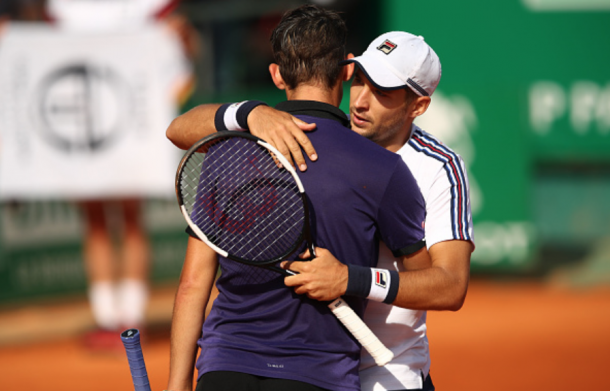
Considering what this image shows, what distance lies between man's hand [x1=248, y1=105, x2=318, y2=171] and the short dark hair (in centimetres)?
15

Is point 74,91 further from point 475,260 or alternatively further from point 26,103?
point 475,260

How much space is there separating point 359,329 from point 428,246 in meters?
0.41

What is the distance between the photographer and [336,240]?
7.30 feet

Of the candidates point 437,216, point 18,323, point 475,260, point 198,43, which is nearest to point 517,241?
point 475,260

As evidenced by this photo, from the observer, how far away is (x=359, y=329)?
7.25 ft

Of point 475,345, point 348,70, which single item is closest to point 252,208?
point 348,70

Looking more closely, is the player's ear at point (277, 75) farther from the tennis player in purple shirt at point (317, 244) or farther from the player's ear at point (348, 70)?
the player's ear at point (348, 70)

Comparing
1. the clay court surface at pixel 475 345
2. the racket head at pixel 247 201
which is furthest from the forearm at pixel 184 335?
the clay court surface at pixel 475 345

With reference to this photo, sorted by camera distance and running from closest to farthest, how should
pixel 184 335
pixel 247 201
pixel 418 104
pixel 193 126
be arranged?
pixel 247 201, pixel 184 335, pixel 193 126, pixel 418 104

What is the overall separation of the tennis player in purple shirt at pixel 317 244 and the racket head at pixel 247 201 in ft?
0.18

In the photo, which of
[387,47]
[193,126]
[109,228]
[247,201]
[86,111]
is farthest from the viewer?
[109,228]

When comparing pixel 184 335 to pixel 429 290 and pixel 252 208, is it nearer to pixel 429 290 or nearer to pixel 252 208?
pixel 252 208

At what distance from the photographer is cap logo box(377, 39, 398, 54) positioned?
2.56m

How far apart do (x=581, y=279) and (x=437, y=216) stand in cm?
868
